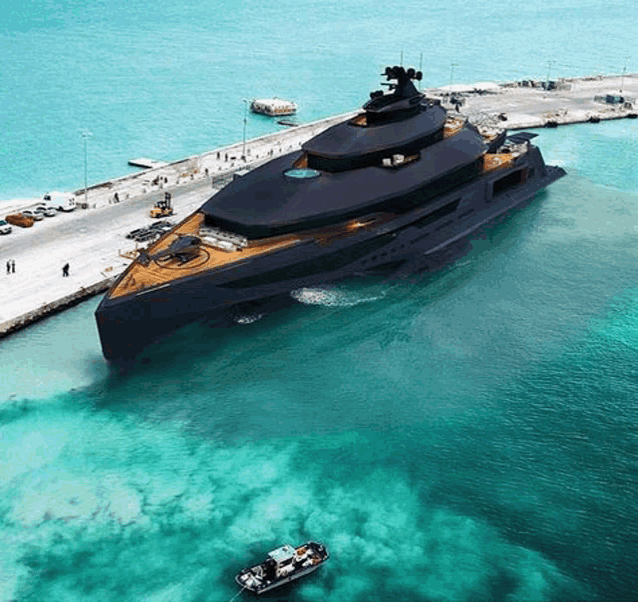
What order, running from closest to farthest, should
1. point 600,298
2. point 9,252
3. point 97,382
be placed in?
point 97,382 < point 600,298 < point 9,252

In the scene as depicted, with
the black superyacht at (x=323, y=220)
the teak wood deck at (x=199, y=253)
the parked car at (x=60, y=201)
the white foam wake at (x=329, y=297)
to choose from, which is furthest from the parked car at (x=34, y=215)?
the white foam wake at (x=329, y=297)

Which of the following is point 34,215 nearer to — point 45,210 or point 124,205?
point 45,210

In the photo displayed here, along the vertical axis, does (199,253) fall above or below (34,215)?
above

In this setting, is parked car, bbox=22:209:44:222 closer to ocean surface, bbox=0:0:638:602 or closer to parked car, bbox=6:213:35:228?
parked car, bbox=6:213:35:228

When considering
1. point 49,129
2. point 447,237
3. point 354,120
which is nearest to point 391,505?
point 447,237

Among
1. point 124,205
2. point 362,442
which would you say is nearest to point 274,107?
point 124,205

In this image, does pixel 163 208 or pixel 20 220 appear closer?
pixel 20 220

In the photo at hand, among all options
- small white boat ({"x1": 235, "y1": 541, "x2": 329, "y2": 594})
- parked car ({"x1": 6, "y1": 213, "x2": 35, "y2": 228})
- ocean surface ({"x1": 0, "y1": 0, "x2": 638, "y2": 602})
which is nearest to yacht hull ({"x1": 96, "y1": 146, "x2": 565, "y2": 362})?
ocean surface ({"x1": 0, "y1": 0, "x2": 638, "y2": 602})

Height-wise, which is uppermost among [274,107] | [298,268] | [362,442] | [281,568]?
[274,107]

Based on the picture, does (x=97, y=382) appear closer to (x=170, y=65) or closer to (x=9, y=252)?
(x=9, y=252)
